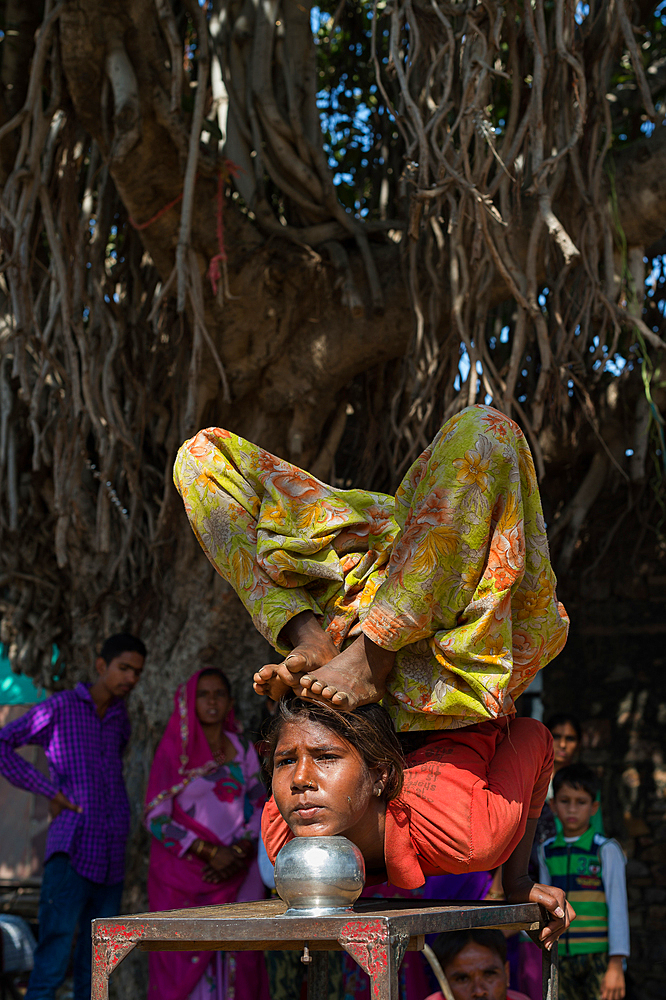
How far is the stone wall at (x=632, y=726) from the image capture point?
16.6 ft

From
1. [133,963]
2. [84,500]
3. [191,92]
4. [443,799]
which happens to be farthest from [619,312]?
[133,963]

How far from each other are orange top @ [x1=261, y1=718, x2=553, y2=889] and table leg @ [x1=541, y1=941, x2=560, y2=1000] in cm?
34

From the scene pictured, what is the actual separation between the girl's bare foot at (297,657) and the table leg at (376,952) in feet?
1.37

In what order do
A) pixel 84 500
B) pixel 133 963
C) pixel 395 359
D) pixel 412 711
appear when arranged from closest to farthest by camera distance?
pixel 412 711 < pixel 133 963 < pixel 395 359 < pixel 84 500

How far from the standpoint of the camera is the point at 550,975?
1.99 m

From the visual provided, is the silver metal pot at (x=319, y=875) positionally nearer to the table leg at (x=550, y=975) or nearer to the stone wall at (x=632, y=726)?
the table leg at (x=550, y=975)

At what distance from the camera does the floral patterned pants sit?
5.44ft

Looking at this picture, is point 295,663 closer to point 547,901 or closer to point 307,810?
point 307,810

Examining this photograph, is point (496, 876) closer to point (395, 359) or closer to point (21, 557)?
point (395, 359)

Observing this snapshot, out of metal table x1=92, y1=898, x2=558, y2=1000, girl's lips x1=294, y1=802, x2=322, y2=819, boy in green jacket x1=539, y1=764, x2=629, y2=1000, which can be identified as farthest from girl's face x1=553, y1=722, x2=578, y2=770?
girl's lips x1=294, y1=802, x2=322, y2=819

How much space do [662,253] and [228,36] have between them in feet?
6.98

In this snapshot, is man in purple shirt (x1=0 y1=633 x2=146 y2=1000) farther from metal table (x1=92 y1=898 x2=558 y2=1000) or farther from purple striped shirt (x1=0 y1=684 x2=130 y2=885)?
metal table (x1=92 y1=898 x2=558 y2=1000)

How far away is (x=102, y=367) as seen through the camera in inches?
152

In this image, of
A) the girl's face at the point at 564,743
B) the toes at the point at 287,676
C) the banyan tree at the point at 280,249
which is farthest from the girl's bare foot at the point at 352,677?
the girl's face at the point at 564,743
